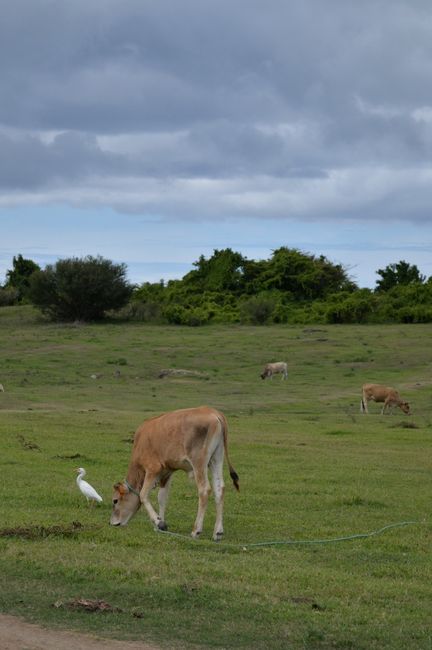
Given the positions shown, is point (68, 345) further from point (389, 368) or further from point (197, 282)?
point (197, 282)

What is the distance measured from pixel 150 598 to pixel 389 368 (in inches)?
1528

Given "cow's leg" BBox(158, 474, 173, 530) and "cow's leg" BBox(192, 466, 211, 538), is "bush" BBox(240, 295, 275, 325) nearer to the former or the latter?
"cow's leg" BBox(158, 474, 173, 530)

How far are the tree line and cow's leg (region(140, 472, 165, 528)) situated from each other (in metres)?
53.0

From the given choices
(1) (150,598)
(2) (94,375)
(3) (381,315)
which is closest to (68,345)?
(2) (94,375)

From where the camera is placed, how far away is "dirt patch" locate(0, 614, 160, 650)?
26.7 feet

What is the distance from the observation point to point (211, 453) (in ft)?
43.3

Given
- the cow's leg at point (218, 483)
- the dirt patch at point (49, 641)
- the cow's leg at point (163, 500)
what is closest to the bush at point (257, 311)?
the cow's leg at point (163, 500)

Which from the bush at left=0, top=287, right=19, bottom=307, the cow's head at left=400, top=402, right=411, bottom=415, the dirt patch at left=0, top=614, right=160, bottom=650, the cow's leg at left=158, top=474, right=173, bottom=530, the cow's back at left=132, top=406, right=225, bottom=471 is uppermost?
the bush at left=0, top=287, right=19, bottom=307

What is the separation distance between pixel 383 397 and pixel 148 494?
24351 mm

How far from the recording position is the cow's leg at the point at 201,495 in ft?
42.0

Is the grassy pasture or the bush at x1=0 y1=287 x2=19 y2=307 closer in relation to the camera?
the grassy pasture

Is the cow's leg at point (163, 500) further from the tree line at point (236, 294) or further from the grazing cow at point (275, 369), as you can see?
the tree line at point (236, 294)

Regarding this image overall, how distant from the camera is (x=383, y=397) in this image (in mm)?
36781

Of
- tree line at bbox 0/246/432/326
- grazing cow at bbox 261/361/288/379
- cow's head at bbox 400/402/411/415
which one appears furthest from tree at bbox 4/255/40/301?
cow's head at bbox 400/402/411/415
